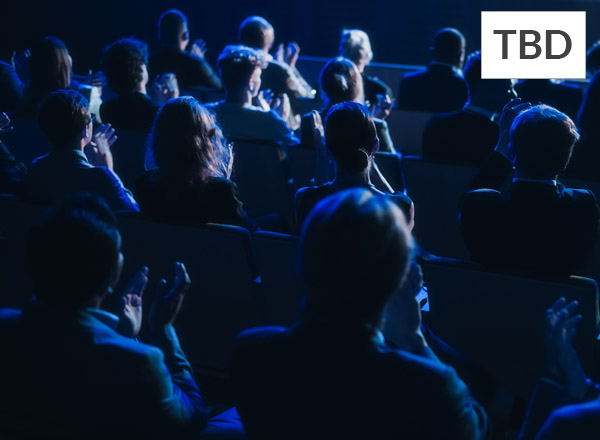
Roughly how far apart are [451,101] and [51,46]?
3.13 m

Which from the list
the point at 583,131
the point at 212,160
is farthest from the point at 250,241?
the point at 583,131

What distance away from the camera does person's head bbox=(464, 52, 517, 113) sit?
489cm

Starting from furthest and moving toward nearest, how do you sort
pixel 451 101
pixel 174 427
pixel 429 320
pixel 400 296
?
pixel 451 101, pixel 429 320, pixel 400 296, pixel 174 427

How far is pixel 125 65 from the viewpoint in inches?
179

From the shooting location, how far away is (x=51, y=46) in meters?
4.45

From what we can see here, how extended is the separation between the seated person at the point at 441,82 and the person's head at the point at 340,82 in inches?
60.3

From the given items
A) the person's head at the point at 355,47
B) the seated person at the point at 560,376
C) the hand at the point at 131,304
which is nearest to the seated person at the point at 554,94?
the person's head at the point at 355,47

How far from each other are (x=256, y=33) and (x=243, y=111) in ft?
6.04

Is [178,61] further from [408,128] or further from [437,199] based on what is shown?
[437,199]

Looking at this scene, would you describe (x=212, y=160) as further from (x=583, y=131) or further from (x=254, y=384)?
(x=583, y=131)

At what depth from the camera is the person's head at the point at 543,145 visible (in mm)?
2598

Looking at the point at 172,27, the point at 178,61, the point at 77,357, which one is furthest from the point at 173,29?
the point at 77,357

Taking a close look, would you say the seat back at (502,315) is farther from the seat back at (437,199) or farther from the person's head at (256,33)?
the person's head at (256,33)

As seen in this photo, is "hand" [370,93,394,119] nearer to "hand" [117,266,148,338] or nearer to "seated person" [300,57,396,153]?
"seated person" [300,57,396,153]
